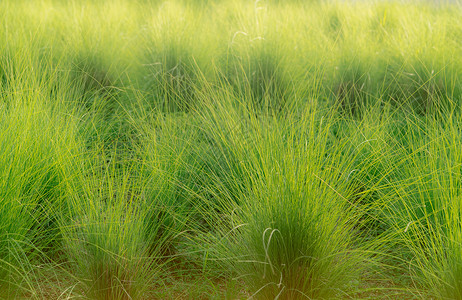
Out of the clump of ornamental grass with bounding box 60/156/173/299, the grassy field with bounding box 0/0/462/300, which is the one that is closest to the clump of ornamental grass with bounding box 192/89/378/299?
the grassy field with bounding box 0/0/462/300

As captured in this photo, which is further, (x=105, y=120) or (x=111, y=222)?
(x=105, y=120)

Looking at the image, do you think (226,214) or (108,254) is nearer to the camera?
(108,254)

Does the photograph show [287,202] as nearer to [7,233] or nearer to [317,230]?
[317,230]

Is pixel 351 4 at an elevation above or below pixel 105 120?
above

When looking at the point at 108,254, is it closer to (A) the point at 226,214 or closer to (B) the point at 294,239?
(A) the point at 226,214

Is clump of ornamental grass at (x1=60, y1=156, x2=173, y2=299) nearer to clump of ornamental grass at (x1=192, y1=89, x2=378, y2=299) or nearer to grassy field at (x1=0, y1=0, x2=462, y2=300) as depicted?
grassy field at (x1=0, y1=0, x2=462, y2=300)

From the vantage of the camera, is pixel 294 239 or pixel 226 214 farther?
pixel 226 214

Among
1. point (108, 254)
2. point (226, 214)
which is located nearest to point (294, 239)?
point (226, 214)

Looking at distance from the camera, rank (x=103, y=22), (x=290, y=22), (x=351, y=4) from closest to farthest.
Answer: (x=103, y=22), (x=290, y=22), (x=351, y=4)

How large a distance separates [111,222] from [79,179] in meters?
0.36

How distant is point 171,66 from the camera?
12.4ft

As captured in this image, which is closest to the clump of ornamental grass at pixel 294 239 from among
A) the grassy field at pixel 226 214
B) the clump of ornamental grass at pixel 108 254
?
the grassy field at pixel 226 214

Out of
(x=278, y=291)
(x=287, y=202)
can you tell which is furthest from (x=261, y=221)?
(x=278, y=291)

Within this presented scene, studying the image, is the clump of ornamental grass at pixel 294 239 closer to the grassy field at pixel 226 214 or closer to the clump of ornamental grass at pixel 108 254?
the grassy field at pixel 226 214
